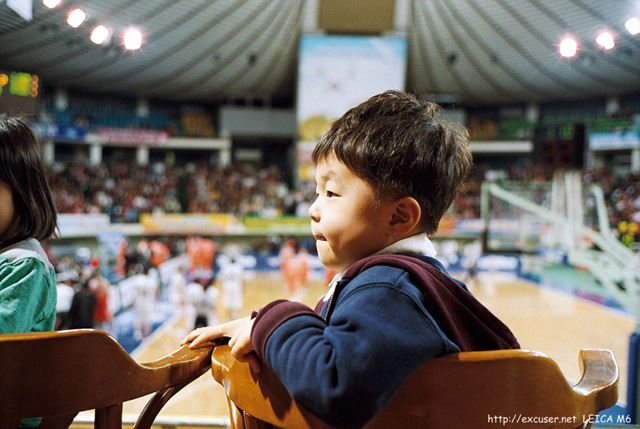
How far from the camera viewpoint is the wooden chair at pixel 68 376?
44 centimetres

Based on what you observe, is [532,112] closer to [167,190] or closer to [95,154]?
[167,190]

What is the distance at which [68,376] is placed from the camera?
18.0 inches

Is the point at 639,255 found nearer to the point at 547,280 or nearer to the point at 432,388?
the point at 432,388

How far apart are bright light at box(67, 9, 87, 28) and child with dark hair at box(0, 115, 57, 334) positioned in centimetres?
58

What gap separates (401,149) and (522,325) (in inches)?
206

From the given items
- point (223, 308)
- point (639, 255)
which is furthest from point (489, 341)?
point (223, 308)

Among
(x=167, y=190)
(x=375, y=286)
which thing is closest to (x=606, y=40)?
(x=375, y=286)

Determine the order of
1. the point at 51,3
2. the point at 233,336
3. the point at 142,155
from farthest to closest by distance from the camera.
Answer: the point at 142,155 → the point at 51,3 → the point at 233,336

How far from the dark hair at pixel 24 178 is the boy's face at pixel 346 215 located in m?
0.55

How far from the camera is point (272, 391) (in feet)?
1.42

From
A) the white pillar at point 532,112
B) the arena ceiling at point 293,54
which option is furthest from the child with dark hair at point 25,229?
the white pillar at point 532,112

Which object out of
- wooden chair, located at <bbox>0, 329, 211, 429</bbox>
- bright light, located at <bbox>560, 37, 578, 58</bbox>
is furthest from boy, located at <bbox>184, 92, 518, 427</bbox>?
bright light, located at <bbox>560, 37, 578, 58</bbox>

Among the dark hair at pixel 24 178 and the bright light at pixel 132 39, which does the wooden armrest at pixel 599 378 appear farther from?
the bright light at pixel 132 39

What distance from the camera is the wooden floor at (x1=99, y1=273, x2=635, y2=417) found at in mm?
3135
